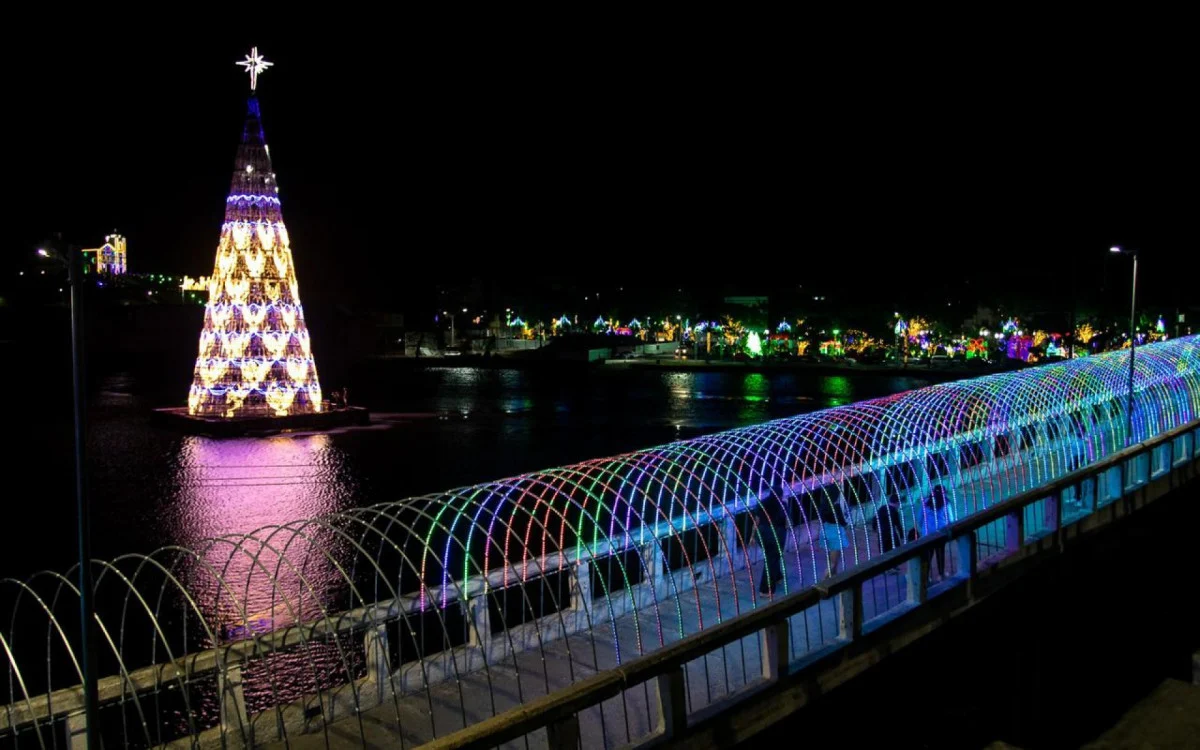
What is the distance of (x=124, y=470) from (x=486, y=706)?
54.0 feet

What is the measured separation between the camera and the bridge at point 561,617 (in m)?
6.22

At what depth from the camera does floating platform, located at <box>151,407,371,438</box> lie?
84.5ft

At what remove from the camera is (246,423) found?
26.0 metres

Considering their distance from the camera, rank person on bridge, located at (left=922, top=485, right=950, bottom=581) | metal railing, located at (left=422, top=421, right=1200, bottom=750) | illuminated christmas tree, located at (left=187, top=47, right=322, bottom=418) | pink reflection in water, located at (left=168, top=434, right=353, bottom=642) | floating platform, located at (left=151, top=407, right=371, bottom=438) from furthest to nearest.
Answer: floating platform, located at (left=151, top=407, right=371, bottom=438) → illuminated christmas tree, located at (left=187, top=47, right=322, bottom=418) → pink reflection in water, located at (left=168, top=434, right=353, bottom=642) → person on bridge, located at (left=922, top=485, right=950, bottom=581) → metal railing, located at (left=422, top=421, right=1200, bottom=750)

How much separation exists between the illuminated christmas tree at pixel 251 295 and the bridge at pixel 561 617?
12830 millimetres

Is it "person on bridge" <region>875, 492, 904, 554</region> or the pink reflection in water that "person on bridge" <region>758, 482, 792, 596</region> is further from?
the pink reflection in water

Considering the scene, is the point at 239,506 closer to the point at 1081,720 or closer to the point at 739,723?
the point at 739,723

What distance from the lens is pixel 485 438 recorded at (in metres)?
25.1

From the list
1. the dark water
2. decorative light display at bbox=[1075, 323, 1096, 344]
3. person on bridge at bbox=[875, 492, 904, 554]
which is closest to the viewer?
person on bridge at bbox=[875, 492, 904, 554]

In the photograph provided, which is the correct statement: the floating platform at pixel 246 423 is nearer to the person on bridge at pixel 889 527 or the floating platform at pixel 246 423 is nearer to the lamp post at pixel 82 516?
the person on bridge at pixel 889 527

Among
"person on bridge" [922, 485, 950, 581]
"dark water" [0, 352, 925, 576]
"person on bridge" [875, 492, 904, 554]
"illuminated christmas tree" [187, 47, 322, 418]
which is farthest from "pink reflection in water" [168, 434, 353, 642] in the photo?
"person on bridge" [875, 492, 904, 554]

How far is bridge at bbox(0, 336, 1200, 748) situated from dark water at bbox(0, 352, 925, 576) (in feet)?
7.29

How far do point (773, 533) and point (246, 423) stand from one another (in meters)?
20.9

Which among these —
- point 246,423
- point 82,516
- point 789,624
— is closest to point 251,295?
point 246,423
